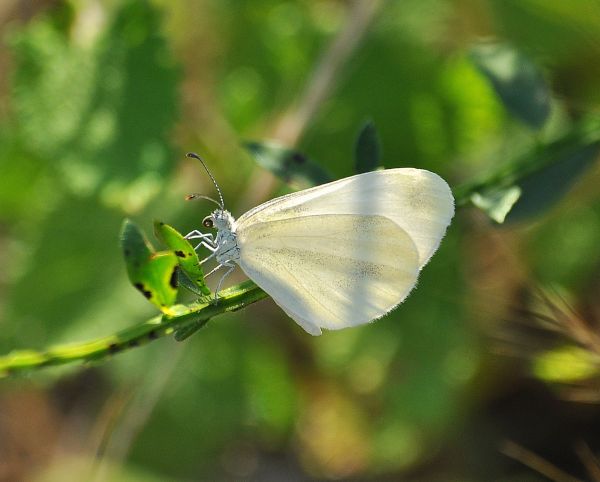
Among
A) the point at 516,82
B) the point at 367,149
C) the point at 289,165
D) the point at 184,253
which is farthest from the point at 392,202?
the point at 516,82

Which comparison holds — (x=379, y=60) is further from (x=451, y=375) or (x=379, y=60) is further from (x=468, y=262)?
(x=451, y=375)

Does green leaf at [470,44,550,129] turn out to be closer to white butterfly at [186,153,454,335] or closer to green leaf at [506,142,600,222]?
green leaf at [506,142,600,222]

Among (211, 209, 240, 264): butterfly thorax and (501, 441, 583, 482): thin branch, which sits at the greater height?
(211, 209, 240, 264): butterfly thorax

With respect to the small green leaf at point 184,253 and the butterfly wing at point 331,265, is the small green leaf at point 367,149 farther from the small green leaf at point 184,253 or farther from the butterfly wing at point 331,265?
the small green leaf at point 184,253

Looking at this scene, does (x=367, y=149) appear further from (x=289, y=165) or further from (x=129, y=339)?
(x=129, y=339)

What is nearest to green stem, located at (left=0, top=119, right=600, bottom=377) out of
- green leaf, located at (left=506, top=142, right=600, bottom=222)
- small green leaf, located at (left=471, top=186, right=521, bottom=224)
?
small green leaf, located at (left=471, top=186, right=521, bottom=224)

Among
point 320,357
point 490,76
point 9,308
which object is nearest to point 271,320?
point 320,357
